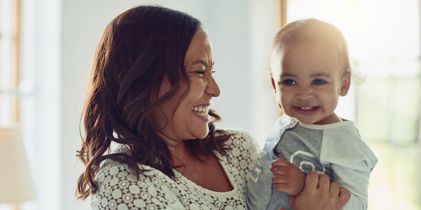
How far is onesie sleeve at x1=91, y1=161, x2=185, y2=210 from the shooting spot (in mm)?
1213

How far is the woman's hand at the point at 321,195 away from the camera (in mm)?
1300

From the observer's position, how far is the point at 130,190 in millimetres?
1225

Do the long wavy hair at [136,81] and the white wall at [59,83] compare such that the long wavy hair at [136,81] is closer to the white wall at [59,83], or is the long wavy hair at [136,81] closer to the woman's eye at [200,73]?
the woman's eye at [200,73]

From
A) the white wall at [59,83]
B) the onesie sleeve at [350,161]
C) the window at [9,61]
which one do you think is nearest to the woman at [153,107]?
the onesie sleeve at [350,161]

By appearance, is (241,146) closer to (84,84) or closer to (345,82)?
(345,82)

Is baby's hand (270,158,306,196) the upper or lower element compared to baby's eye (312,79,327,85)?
lower

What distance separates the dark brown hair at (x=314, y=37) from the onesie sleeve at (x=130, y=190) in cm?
42

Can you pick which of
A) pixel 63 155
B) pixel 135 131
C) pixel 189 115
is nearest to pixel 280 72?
pixel 189 115

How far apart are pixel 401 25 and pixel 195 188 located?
1.84 metres

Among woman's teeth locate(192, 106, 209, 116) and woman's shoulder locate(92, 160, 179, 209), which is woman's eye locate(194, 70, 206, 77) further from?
woman's shoulder locate(92, 160, 179, 209)

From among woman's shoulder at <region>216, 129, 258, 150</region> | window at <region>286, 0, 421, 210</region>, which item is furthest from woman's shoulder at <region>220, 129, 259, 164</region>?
window at <region>286, 0, 421, 210</region>

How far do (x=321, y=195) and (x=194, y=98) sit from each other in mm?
335

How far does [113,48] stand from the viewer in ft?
4.45

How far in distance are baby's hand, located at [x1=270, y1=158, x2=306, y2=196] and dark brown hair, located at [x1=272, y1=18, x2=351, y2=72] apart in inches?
10.3
